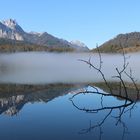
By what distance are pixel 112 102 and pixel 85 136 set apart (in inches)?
595

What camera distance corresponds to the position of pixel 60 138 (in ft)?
72.5

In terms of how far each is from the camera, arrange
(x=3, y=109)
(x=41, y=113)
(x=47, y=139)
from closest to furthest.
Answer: (x=47, y=139)
(x=41, y=113)
(x=3, y=109)

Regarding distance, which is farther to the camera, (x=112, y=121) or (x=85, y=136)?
(x=112, y=121)

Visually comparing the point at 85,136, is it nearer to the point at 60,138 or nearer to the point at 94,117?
the point at 60,138

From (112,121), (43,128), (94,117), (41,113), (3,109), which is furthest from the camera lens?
(3,109)

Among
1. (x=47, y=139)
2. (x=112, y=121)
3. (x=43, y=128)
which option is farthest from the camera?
(x=112, y=121)

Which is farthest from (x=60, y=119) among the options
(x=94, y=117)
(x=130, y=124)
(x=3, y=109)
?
(x=3, y=109)

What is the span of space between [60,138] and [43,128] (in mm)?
2949

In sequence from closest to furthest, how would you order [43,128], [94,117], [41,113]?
[43,128] < [94,117] < [41,113]

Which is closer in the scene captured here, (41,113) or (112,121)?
(112,121)

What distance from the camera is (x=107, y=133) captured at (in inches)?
896

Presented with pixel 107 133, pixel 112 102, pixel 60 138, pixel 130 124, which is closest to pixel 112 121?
pixel 130 124

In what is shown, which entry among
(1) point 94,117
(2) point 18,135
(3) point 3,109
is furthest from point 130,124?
(3) point 3,109

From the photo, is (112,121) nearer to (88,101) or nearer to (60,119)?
(60,119)
